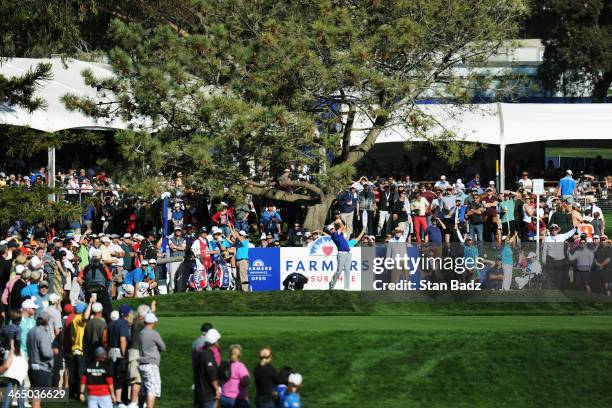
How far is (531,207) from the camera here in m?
35.3

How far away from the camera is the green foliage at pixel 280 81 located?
115 feet

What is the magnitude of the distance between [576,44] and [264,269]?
3737cm

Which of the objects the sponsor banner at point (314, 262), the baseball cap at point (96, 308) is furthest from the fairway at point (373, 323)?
the baseball cap at point (96, 308)

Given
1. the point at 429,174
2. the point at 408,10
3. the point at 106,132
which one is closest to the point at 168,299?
the point at 408,10

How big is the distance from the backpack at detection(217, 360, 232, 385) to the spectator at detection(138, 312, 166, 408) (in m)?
1.89

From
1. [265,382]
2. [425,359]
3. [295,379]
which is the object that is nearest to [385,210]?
[425,359]

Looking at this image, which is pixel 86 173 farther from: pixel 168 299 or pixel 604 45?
pixel 604 45

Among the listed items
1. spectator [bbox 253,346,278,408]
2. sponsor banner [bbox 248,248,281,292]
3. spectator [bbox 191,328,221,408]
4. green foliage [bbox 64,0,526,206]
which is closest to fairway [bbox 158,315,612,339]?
sponsor banner [bbox 248,248,281,292]

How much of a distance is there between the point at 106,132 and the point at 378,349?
21.9 m

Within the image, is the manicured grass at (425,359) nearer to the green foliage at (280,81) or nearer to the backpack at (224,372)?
the backpack at (224,372)

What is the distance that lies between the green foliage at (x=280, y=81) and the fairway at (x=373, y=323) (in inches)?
322

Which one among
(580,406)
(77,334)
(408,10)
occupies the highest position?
(408,10)

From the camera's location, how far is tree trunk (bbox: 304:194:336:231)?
3612 centimetres

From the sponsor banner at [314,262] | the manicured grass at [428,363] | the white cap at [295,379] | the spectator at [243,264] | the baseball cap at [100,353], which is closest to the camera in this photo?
the white cap at [295,379]
